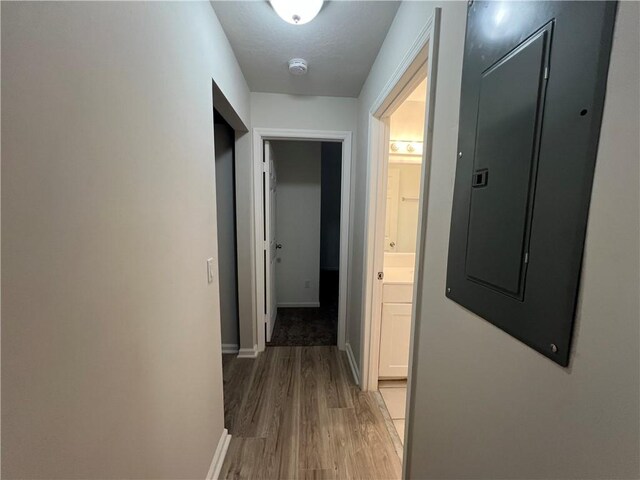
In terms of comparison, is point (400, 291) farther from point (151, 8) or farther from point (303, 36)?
point (151, 8)

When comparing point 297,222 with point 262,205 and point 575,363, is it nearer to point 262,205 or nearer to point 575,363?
point 262,205

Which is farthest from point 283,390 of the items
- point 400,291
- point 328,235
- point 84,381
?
point 328,235

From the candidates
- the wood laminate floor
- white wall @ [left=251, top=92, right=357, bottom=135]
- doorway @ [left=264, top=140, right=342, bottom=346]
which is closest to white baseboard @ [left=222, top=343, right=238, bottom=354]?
the wood laminate floor

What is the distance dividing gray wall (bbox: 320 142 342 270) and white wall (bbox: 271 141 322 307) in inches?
65.1

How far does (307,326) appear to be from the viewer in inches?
123

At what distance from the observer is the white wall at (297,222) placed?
11.0 feet

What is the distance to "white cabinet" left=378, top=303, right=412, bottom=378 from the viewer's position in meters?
1.96

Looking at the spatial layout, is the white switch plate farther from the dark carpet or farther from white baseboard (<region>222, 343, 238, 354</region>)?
the dark carpet

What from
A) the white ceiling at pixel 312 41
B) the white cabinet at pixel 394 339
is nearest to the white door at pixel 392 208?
the white cabinet at pixel 394 339

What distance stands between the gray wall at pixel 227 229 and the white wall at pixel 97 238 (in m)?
1.22

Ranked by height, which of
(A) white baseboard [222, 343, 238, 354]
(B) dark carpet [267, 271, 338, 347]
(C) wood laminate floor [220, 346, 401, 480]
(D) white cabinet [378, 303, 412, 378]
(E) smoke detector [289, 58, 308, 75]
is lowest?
(C) wood laminate floor [220, 346, 401, 480]

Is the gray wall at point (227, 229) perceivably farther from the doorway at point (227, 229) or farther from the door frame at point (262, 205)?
the door frame at point (262, 205)

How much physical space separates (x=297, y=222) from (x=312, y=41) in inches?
88.5

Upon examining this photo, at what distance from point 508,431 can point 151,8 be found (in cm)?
146
